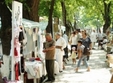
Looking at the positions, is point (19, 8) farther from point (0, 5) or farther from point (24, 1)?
A: point (24, 1)

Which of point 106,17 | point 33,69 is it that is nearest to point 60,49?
point 33,69

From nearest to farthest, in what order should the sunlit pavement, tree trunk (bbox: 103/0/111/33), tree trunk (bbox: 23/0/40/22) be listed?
tree trunk (bbox: 23/0/40/22), the sunlit pavement, tree trunk (bbox: 103/0/111/33)

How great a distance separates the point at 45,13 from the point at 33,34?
16552 millimetres

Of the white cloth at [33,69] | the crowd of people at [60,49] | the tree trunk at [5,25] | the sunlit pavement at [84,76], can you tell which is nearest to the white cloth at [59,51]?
the crowd of people at [60,49]

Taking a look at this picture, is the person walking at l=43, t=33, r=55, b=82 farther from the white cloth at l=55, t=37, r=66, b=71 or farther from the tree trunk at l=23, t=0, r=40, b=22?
the white cloth at l=55, t=37, r=66, b=71

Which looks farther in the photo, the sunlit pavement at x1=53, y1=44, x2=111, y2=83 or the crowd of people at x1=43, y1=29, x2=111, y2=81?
the sunlit pavement at x1=53, y1=44, x2=111, y2=83

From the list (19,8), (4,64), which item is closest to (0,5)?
(4,64)

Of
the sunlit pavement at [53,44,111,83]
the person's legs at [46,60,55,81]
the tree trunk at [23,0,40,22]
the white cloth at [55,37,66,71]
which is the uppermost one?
the tree trunk at [23,0,40,22]

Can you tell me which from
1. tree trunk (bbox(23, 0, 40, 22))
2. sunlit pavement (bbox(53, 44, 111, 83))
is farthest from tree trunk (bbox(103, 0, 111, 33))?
tree trunk (bbox(23, 0, 40, 22))

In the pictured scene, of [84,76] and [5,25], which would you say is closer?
[5,25]

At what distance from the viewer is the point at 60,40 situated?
15.4m

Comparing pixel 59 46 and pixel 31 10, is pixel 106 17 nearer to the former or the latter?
pixel 59 46

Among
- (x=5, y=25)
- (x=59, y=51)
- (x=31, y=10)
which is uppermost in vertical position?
(x=31, y=10)

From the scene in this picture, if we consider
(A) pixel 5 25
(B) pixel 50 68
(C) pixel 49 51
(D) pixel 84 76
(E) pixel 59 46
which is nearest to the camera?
(A) pixel 5 25
